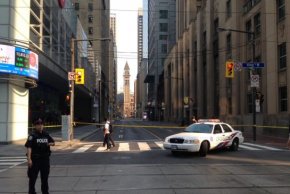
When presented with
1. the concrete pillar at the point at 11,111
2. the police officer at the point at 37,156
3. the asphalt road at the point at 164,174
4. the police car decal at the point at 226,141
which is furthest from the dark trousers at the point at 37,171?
the concrete pillar at the point at 11,111

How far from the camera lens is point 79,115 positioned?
88.7m

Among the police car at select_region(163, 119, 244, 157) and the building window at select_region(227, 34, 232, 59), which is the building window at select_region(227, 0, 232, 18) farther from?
the police car at select_region(163, 119, 244, 157)

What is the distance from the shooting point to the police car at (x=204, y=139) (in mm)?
19719

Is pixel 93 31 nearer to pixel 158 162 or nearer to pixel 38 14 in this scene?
pixel 38 14

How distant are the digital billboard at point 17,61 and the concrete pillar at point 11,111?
1103 millimetres

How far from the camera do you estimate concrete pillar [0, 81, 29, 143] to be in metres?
27.9

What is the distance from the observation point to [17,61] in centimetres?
2795

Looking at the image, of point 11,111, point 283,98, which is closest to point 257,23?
point 283,98

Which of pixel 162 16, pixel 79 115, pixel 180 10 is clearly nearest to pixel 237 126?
pixel 79 115

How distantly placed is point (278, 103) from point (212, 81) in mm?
25356

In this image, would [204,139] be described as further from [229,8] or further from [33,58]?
[229,8]

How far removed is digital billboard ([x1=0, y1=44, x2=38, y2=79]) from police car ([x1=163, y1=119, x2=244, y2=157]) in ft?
37.2

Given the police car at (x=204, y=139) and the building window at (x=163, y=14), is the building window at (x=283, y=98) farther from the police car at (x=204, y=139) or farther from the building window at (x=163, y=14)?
the building window at (x=163, y=14)

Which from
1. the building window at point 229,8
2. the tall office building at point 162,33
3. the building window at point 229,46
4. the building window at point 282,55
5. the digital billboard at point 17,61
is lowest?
the digital billboard at point 17,61
